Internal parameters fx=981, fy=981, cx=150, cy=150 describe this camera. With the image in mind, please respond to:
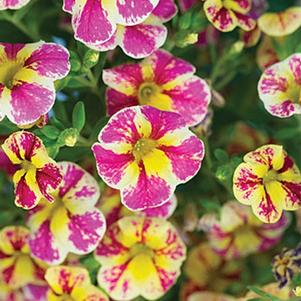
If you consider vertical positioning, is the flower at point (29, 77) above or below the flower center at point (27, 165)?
above

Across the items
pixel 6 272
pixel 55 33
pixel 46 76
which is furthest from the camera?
pixel 55 33

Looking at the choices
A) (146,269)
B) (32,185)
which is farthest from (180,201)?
(32,185)

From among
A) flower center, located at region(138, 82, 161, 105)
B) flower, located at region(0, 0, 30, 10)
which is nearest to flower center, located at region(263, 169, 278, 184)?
flower center, located at region(138, 82, 161, 105)

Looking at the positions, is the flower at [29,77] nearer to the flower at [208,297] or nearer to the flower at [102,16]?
the flower at [102,16]

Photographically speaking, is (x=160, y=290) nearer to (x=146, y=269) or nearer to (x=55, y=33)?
(x=146, y=269)

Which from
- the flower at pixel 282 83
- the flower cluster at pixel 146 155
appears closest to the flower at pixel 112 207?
the flower cluster at pixel 146 155
